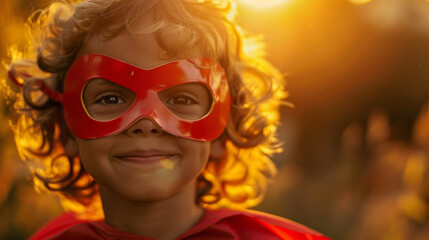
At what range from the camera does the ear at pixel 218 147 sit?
266cm

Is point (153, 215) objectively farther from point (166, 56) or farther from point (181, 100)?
point (166, 56)

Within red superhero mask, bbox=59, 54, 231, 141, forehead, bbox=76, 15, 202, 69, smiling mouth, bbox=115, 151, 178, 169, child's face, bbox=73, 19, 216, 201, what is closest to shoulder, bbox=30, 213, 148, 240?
child's face, bbox=73, 19, 216, 201

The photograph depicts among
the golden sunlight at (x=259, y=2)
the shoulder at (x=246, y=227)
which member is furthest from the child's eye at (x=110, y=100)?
the golden sunlight at (x=259, y=2)

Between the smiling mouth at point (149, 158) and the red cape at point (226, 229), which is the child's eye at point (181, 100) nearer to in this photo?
the smiling mouth at point (149, 158)

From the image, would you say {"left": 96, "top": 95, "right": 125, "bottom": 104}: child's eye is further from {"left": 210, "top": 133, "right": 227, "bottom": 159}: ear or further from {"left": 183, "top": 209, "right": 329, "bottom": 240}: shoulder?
{"left": 183, "top": 209, "right": 329, "bottom": 240}: shoulder

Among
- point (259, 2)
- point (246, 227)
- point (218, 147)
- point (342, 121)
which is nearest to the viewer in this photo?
point (246, 227)

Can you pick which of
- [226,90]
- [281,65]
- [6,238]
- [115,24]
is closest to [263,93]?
[226,90]

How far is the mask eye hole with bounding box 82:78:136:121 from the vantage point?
2.26 meters

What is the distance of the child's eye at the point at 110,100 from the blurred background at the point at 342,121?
1.07 metres

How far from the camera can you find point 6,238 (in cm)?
442

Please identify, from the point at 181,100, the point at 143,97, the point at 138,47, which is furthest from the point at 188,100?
the point at 138,47

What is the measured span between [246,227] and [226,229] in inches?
5.5

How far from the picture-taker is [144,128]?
7.26ft

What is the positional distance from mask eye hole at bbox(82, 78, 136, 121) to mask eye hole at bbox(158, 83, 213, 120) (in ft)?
0.50
